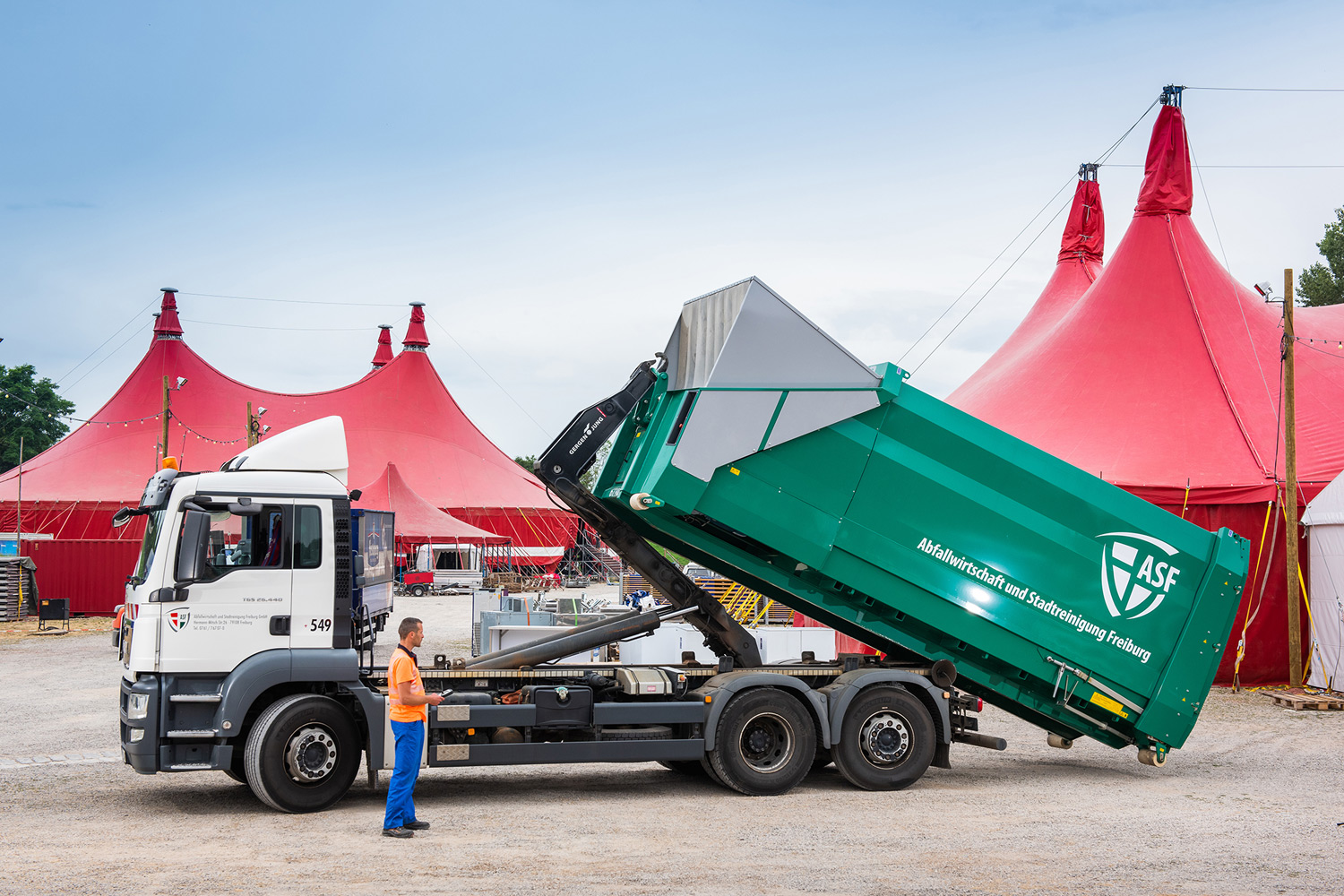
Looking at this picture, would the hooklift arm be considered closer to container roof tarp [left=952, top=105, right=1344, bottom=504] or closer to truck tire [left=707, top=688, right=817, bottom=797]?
truck tire [left=707, top=688, right=817, bottom=797]

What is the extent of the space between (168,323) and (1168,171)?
37.2 m

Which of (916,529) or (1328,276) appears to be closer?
(916,529)

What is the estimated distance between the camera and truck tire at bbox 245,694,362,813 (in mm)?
8492

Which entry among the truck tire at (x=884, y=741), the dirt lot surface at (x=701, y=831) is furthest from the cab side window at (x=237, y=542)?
the truck tire at (x=884, y=741)

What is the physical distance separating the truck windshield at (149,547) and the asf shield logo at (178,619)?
379 mm

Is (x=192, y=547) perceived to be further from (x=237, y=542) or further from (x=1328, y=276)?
(x=1328, y=276)

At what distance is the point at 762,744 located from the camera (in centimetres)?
982

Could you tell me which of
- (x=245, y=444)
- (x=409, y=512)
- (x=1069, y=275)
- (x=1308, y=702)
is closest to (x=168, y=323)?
(x=245, y=444)

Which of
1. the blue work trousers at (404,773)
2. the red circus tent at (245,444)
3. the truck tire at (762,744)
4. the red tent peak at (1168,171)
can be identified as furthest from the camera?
the red circus tent at (245,444)

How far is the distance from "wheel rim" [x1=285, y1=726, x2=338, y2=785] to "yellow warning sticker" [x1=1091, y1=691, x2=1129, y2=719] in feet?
20.3

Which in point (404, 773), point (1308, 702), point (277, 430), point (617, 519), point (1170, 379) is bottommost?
point (1308, 702)

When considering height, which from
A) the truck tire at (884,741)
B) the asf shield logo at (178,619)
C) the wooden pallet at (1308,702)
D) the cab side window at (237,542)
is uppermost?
the cab side window at (237,542)

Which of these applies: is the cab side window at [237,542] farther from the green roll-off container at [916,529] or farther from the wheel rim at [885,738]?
the wheel rim at [885,738]

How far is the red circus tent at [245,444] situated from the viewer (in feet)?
128
